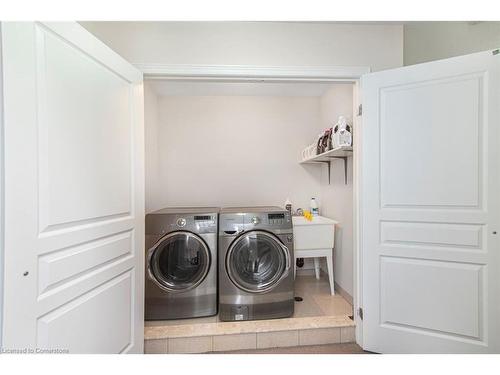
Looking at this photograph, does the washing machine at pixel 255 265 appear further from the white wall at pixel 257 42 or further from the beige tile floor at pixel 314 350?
the white wall at pixel 257 42

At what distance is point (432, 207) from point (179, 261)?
1915 mm

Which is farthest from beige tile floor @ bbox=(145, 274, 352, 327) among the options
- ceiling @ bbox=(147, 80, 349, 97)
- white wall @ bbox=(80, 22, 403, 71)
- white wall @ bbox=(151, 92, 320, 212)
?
ceiling @ bbox=(147, 80, 349, 97)

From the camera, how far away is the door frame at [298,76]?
1644 mm

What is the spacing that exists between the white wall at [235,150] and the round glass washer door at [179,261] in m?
1.03

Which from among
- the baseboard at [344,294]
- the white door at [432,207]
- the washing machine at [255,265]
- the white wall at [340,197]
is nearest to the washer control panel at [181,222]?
the washing machine at [255,265]

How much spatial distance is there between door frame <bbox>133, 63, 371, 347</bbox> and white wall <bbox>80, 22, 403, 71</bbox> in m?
0.04

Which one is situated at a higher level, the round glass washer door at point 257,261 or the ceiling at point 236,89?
the ceiling at point 236,89

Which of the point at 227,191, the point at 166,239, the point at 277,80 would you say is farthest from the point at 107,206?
the point at 227,191

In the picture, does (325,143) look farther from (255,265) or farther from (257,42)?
(255,265)

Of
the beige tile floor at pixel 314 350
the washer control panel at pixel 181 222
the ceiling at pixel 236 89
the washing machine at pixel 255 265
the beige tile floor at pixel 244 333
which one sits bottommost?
the beige tile floor at pixel 314 350

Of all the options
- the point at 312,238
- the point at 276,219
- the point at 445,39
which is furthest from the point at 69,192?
the point at 445,39

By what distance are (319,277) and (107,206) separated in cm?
249

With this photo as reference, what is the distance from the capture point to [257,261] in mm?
2029

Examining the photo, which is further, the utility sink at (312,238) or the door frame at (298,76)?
the utility sink at (312,238)
